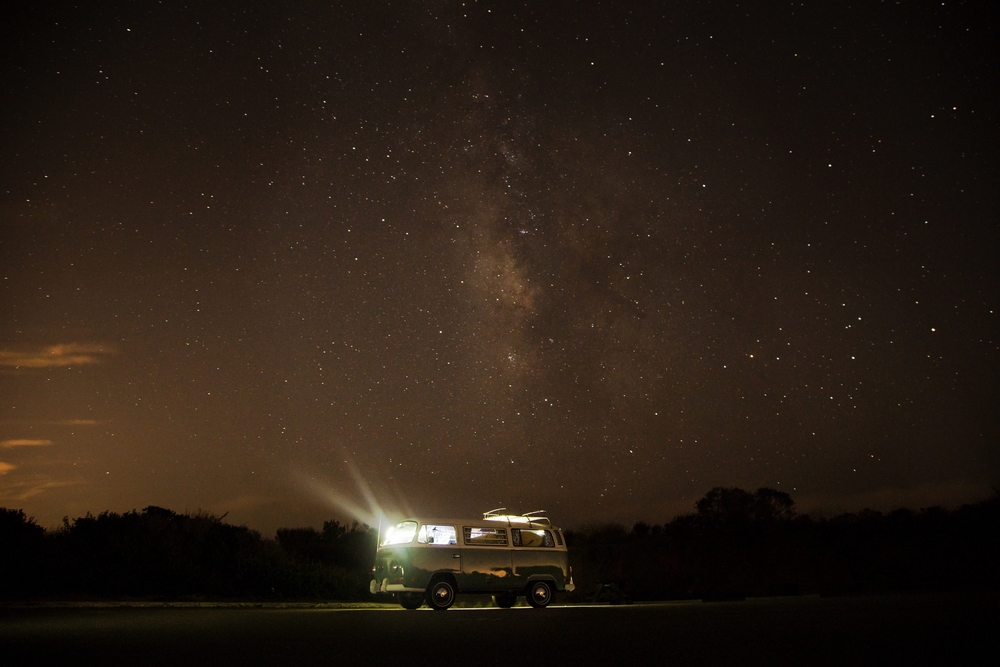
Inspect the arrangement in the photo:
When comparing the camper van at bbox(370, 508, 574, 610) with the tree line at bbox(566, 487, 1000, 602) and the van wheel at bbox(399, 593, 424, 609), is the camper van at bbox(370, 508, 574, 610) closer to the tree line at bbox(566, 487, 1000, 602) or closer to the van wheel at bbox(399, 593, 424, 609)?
the van wheel at bbox(399, 593, 424, 609)

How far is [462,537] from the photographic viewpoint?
18984 mm

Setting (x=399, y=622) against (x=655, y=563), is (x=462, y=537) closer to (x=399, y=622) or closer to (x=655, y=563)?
(x=399, y=622)

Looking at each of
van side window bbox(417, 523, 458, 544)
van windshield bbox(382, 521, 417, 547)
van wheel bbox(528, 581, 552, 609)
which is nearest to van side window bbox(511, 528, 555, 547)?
van wheel bbox(528, 581, 552, 609)

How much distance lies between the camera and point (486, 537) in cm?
1941

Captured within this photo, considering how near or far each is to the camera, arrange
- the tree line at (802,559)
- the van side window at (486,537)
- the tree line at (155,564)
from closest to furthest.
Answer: the van side window at (486,537) → the tree line at (155,564) → the tree line at (802,559)

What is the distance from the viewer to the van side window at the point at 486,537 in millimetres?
19125

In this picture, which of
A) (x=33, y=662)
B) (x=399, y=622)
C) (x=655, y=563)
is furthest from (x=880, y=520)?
(x=33, y=662)

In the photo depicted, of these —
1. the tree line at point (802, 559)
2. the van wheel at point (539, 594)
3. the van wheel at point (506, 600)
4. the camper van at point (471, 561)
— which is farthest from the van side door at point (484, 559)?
the tree line at point (802, 559)

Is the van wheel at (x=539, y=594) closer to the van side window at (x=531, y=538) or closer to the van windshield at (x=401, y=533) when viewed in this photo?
the van side window at (x=531, y=538)

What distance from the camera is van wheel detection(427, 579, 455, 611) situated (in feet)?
60.3

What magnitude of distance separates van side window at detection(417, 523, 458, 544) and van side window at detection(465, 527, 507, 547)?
400mm

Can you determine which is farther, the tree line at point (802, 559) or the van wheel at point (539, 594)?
the tree line at point (802, 559)

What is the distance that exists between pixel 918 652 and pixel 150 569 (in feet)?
74.7

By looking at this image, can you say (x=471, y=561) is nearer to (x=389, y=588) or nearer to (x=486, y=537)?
(x=486, y=537)
